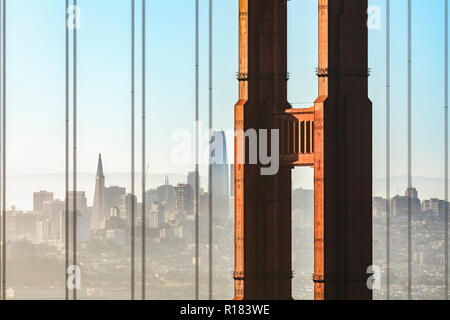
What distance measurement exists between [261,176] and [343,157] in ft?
7.28

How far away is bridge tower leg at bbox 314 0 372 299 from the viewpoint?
1603 cm

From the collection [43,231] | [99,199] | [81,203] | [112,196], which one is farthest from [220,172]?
[43,231]

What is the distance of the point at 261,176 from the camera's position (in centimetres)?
1814

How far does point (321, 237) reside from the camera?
53.3 ft

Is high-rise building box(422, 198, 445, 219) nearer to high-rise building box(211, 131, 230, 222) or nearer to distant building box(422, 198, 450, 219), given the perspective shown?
distant building box(422, 198, 450, 219)

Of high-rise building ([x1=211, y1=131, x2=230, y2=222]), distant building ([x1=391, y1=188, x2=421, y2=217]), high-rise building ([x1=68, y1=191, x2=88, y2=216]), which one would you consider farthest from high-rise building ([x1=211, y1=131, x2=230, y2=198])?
distant building ([x1=391, y1=188, x2=421, y2=217])

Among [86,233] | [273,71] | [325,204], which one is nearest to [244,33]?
[273,71]

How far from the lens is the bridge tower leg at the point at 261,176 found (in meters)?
17.9

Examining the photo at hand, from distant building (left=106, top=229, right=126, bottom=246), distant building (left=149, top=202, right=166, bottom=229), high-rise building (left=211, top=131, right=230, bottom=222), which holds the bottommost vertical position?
distant building (left=106, top=229, right=126, bottom=246)

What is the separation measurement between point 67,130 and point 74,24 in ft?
5.25

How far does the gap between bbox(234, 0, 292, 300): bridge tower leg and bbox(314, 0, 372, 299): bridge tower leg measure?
179 cm

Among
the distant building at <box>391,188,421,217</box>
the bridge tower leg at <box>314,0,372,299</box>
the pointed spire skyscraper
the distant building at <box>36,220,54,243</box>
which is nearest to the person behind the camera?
the bridge tower leg at <box>314,0,372,299</box>

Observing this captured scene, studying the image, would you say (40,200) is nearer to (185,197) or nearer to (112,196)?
(112,196)
